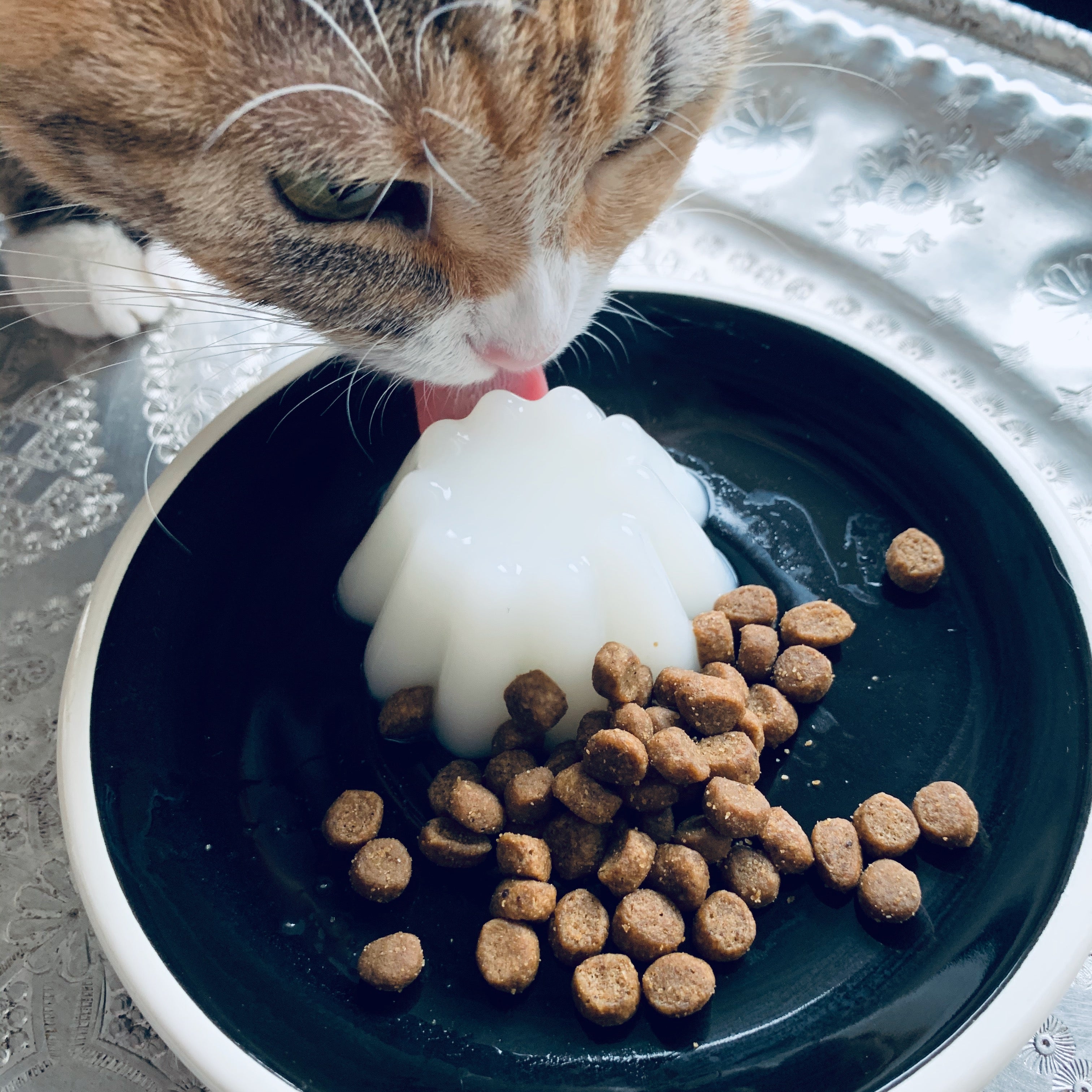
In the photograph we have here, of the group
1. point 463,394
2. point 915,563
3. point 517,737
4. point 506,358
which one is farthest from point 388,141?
point 915,563

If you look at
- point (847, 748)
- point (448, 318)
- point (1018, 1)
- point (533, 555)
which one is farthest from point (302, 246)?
point (1018, 1)

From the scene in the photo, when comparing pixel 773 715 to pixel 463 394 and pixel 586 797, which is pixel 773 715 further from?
pixel 463 394

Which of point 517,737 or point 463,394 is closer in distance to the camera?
point 517,737

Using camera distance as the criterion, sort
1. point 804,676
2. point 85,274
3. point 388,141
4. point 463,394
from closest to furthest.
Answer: point 388,141 < point 804,676 < point 463,394 < point 85,274

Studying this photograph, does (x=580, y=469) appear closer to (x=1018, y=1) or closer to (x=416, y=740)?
(x=416, y=740)

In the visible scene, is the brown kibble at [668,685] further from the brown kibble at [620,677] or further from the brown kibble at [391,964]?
the brown kibble at [391,964]

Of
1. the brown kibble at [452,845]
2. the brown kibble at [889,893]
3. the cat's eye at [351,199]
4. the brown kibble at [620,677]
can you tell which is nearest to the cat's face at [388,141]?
the cat's eye at [351,199]

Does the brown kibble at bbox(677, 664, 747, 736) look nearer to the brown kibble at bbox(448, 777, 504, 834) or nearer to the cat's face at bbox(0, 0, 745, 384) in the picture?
the brown kibble at bbox(448, 777, 504, 834)
